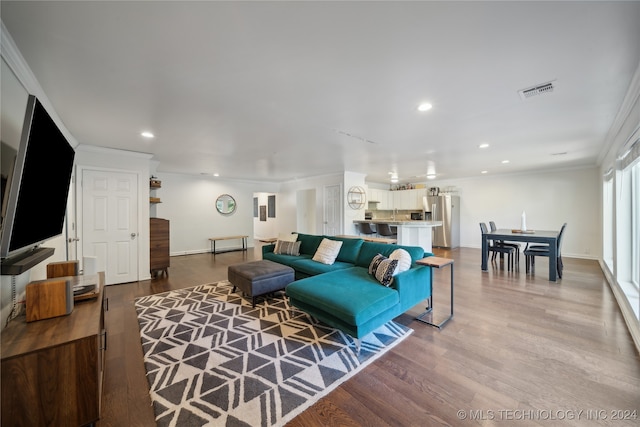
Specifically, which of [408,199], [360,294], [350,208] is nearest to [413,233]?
[350,208]

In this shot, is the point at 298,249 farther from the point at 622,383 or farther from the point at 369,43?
the point at 622,383

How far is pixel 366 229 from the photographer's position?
272 inches

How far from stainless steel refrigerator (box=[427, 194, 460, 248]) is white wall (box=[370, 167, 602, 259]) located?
0.37 m

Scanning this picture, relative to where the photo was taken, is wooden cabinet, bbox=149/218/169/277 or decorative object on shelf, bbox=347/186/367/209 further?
decorative object on shelf, bbox=347/186/367/209

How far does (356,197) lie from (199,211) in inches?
194

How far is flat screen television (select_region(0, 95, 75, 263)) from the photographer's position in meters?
1.34

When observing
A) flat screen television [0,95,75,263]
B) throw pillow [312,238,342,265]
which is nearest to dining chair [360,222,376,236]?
throw pillow [312,238,342,265]

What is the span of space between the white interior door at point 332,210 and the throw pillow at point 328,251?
3.00 metres

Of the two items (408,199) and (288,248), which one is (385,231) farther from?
(408,199)

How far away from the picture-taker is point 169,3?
4.32 feet

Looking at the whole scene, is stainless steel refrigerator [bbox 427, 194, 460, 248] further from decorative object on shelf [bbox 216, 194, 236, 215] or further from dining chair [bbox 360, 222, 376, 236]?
decorative object on shelf [bbox 216, 194, 236, 215]

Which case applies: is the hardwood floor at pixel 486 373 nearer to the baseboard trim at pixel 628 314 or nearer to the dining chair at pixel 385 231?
the baseboard trim at pixel 628 314

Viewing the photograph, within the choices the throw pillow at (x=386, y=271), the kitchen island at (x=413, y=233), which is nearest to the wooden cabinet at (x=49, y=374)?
the throw pillow at (x=386, y=271)

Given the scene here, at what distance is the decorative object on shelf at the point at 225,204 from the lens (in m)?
8.12
